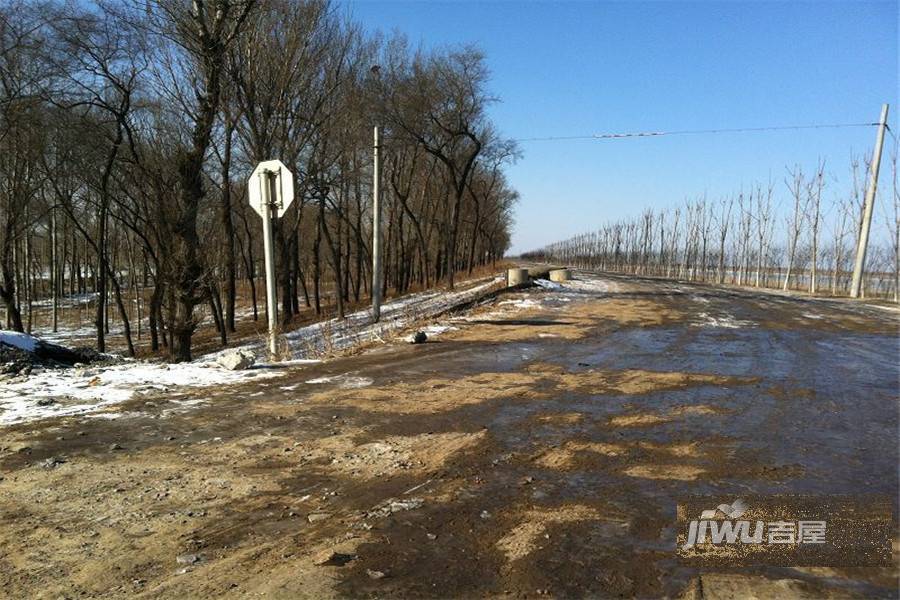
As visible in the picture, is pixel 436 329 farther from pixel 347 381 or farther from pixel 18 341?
pixel 18 341

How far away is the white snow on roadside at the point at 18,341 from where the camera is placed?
30.7 feet

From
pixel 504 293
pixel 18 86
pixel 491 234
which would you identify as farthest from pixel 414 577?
pixel 491 234

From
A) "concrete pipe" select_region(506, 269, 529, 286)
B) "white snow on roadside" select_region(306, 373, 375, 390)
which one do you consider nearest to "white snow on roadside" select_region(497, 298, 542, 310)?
"concrete pipe" select_region(506, 269, 529, 286)

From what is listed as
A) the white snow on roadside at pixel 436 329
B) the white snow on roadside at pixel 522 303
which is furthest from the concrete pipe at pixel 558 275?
the white snow on roadside at pixel 436 329

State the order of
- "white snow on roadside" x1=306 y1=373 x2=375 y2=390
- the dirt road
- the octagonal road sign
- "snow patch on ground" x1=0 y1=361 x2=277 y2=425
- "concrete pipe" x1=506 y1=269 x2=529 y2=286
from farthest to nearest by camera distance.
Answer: "concrete pipe" x1=506 y1=269 x2=529 y2=286 < the octagonal road sign < "white snow on roadside" x1=306 y1=373 x2=375 y2=390 < "snow patch on ground" x1=0 y1=361 x2=277 y2=425 < the dirt road

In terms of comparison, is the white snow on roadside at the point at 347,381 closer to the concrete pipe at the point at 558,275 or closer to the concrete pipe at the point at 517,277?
the concrete pipe at the point at 517,277

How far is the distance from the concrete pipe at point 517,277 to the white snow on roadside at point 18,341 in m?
17.1

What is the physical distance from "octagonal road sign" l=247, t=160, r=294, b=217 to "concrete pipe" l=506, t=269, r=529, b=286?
49.9 ft

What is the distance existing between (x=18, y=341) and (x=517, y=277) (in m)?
17.9

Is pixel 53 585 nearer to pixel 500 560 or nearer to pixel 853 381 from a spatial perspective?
pixel 500 560

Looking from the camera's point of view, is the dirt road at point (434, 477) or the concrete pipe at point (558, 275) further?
the concrete pipe at point (558, 275)

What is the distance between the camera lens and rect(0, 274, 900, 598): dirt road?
3100 millimetres

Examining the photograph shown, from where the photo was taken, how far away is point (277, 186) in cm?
973

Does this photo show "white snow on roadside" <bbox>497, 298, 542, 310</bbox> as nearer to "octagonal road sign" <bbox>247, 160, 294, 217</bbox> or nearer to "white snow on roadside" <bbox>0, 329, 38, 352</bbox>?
"octagonal road sign" <bbox>247, 160, 294, 217</bbox>
